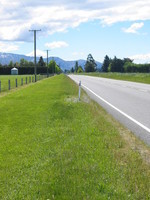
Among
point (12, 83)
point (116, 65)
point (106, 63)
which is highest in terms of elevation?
point (106, 63)

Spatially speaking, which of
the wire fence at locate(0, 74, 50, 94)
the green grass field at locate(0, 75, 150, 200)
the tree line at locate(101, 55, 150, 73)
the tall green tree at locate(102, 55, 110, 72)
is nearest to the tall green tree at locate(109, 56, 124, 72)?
the tree line at locate(101, 55, 150, 73)

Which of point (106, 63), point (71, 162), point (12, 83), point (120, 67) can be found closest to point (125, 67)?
point (120, 67)

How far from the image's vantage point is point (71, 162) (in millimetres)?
5633

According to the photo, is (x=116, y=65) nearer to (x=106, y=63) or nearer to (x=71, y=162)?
(x=106, y=63)

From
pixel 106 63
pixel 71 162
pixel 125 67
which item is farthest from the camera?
pixel 106 63

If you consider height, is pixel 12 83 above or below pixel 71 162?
below

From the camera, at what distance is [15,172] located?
5250 mm

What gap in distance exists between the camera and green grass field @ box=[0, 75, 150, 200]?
443cm

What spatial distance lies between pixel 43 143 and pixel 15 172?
186 cm

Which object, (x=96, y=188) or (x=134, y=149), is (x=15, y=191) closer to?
(x=96, y=188)

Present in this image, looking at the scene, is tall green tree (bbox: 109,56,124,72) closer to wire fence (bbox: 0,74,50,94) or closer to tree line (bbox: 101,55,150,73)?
tree line (bbox: 101,55,150,73)

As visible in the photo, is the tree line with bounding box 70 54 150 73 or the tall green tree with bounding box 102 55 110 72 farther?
the tall green tree with bounding box 102 55 110 72

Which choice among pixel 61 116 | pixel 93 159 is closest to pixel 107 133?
pixel 93 159

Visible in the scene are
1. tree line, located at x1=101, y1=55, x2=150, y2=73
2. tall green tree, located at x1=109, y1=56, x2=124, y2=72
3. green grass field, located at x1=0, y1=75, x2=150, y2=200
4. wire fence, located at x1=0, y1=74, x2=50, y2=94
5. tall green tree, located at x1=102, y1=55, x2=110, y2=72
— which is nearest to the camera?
green grass field, located at x1=0, y1=75, x2=150, y2=200
